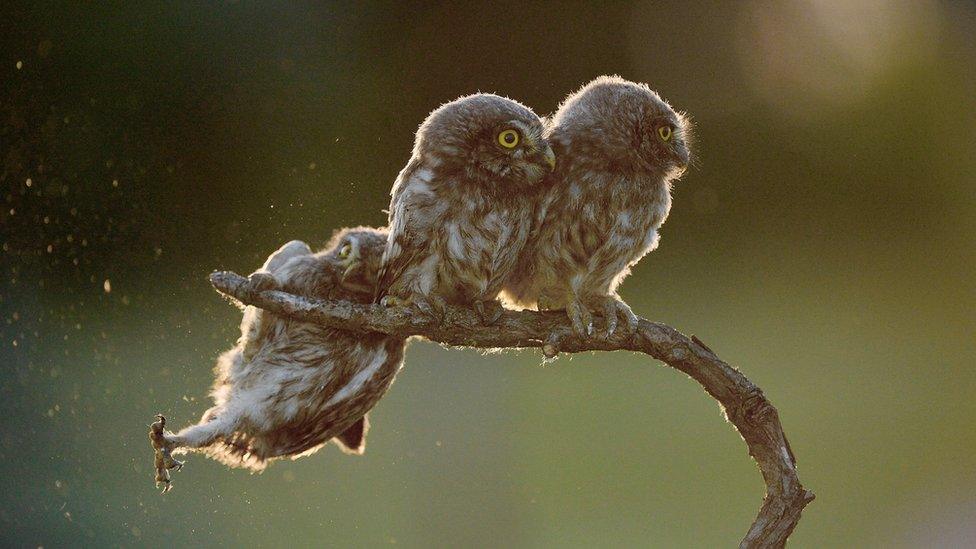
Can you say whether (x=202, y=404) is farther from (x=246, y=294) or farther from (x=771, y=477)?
(x=771, y=477)

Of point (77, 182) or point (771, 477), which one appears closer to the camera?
point (771, 477)

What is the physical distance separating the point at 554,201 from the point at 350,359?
0.63m

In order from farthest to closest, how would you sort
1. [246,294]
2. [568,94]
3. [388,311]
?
[568,94] < [388,311] < [246,294]

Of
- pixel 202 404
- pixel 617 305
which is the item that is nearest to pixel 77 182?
pixel 202 404

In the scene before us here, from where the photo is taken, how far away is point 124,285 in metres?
4.13

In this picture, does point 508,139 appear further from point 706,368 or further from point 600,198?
point 706,368

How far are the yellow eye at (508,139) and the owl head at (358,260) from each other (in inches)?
16.9

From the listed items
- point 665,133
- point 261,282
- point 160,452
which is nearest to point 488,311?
point 261,282

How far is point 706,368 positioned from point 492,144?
0.75 meters

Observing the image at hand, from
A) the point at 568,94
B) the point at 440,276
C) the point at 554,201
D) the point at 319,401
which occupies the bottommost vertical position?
the point at 319,401

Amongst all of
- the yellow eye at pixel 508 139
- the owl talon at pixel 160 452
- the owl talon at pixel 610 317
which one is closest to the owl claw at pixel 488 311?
the owl talon at pixel 610 317

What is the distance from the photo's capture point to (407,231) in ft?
6.77

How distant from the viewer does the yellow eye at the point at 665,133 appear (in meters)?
2.21

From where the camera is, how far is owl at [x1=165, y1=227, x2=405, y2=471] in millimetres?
2012
